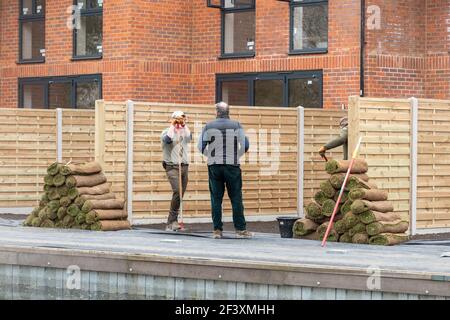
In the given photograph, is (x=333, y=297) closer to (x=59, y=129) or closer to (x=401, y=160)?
(x=401, y=160)

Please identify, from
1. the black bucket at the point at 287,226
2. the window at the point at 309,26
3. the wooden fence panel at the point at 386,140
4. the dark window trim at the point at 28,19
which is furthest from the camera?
the dark window trim at the point at 28,19

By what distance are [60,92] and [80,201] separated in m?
8.93

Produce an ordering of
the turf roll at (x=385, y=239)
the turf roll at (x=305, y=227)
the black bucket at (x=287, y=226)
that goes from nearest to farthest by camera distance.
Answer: the turf roll at (x=385, y=239), the turf roll at (x=305, y=227), the black bucket at (x=287, y=226)

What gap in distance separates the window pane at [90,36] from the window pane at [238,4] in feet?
8.59

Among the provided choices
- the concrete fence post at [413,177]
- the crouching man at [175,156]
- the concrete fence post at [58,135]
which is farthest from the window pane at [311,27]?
the concrete fence post at [413,177]

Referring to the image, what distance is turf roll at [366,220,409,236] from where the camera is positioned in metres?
19.5

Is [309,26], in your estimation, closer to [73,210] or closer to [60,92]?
[60,92]

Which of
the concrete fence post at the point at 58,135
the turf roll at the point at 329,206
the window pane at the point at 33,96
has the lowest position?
the turf roll at the point at 329,206

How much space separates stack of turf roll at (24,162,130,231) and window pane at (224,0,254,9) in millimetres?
7171

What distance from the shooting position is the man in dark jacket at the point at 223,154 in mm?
20156

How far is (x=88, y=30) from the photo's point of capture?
1169 inches

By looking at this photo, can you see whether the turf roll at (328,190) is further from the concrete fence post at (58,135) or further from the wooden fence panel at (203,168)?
the concrete fence post at (58,135)

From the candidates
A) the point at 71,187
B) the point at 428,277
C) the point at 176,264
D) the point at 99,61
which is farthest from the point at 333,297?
the point at 99,61

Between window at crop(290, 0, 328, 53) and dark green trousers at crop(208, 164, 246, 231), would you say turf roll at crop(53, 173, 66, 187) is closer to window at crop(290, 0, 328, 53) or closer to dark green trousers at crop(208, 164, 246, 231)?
dark green trousers at crop(208, 164, 246, 231)
